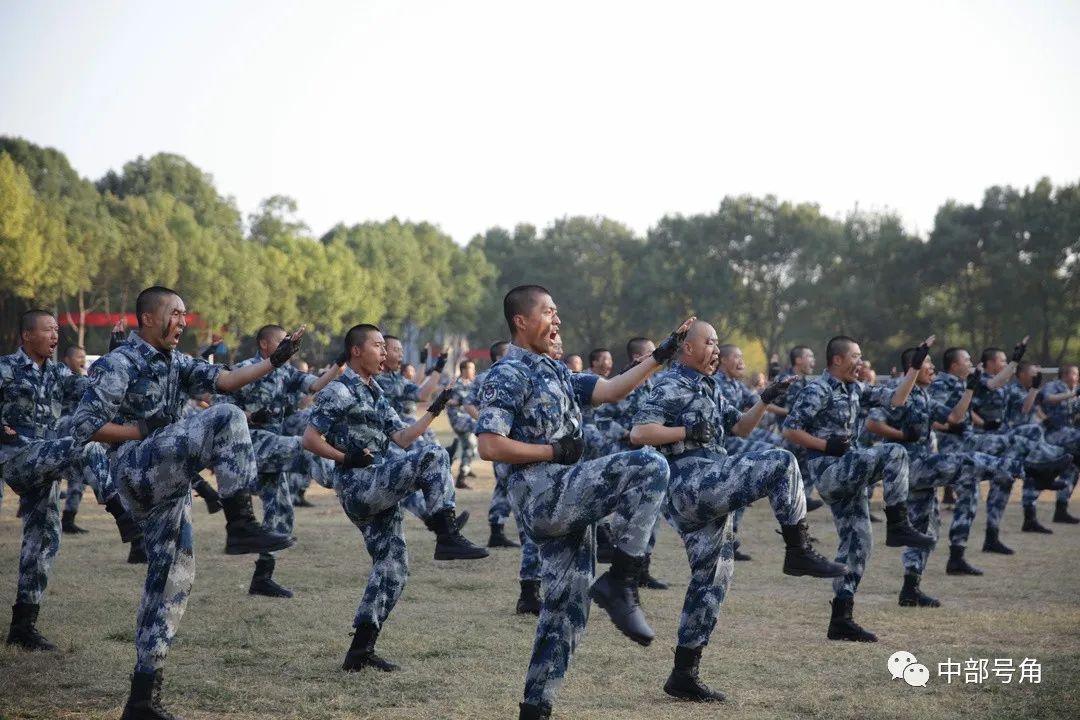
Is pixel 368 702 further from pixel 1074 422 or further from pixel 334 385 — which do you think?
pixel 1074 422

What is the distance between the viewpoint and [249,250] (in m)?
70.4

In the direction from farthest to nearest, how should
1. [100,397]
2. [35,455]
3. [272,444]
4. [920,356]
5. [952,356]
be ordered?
1. [952,356]
2. [272,444]
3. [920,356]
4. [35,455]
5. [100,397]

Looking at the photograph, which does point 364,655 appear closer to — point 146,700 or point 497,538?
point 146,700

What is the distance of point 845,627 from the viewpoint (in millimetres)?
9422

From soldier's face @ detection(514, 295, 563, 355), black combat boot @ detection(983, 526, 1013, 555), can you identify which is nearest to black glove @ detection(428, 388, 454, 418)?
soldier's face @ detection(514, 295, 563, 355)

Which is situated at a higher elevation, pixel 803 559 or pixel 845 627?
pixel 803 559

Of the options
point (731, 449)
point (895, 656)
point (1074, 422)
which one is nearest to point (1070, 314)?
point (1074, 422)

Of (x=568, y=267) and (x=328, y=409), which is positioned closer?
(x=328, y=409)

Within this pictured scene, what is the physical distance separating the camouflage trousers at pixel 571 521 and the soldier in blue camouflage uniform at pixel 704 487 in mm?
1210

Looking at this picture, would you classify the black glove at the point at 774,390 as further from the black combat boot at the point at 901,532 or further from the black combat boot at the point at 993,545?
the black combat boot at the point at 993,545

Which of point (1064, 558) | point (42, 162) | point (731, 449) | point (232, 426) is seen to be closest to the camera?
point (232, 426)

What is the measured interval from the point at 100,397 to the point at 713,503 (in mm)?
3827

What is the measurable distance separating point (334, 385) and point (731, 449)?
20.5 ft

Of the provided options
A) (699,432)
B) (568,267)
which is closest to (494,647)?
(699,432)
